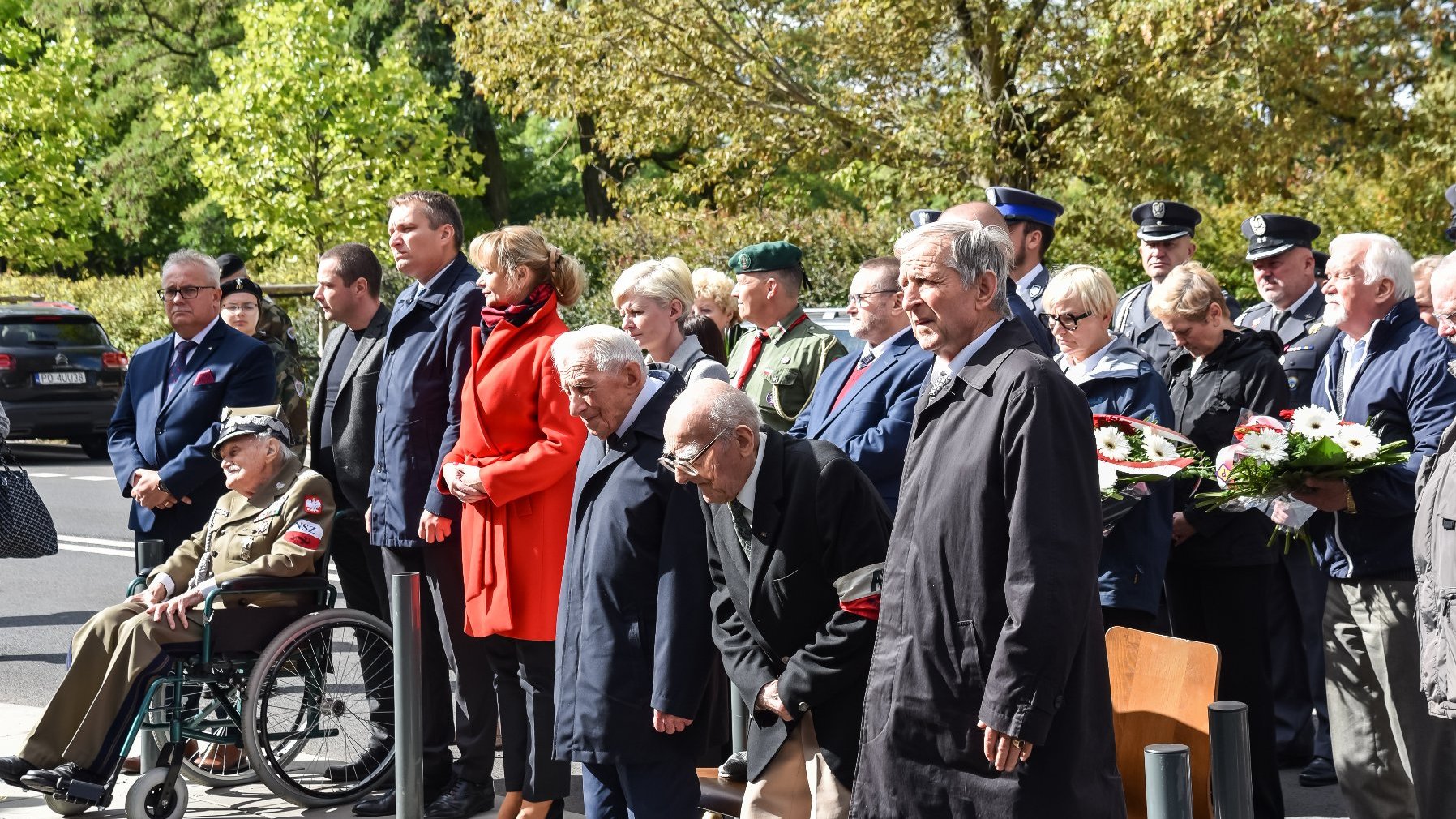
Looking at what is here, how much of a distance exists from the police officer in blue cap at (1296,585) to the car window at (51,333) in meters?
16.2

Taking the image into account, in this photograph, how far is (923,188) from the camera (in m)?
16.6

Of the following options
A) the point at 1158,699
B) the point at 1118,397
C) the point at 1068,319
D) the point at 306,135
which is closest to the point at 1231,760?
the point at 1158,699

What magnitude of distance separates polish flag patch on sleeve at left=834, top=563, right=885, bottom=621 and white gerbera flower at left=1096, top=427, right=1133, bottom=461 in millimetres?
1071

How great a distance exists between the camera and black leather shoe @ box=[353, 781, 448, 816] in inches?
242

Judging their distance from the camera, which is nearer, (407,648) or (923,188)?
(407,648)

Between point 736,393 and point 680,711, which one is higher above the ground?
point 736,393

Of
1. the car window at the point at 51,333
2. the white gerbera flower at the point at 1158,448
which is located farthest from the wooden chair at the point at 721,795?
the car window at the point at 51,333

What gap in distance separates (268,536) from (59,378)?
14402 mm

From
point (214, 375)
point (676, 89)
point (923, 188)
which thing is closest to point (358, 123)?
point (676, 89)

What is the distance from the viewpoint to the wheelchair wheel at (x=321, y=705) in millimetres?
6004

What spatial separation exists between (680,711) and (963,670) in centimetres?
129

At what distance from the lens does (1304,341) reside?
7.03 meters

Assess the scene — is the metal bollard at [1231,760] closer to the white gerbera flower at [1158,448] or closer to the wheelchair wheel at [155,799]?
the white gerbera flower at [1158,448]

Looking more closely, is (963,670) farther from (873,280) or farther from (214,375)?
(214,375)
